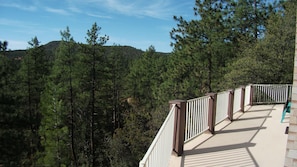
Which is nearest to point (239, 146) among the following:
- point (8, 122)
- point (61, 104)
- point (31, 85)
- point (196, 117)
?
point (196, 117)

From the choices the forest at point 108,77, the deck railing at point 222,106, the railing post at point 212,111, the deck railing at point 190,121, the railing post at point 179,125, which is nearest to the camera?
the deck railing at point 190,121

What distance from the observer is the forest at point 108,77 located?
1533 centimetres

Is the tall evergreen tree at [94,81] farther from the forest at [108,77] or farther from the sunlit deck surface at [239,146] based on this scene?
the sunlit deck surface at [239,146]

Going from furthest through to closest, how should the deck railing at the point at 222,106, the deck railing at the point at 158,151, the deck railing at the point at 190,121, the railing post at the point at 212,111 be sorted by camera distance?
the deck railing at the point at 222,106
the railing post at the point at 212,111
the deck railing at the point at 190,121
the deck railing at the point at 158,151

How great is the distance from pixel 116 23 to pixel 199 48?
709cm

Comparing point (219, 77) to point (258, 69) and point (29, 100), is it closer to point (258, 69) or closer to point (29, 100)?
point (258, 69)

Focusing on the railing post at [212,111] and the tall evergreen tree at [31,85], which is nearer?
the railing post at [212,111]

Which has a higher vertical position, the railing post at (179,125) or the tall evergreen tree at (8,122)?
the railing post at (179,125)

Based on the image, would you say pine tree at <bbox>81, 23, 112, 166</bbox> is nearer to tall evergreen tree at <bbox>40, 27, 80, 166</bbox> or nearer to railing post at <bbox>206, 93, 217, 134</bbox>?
tall evergreen tree at <bbox>40, 27, 80, 166</bbox>

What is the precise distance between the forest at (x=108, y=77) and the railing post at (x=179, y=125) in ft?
39.9

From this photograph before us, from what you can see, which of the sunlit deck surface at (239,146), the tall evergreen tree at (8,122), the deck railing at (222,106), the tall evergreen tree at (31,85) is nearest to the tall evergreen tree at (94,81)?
the tall evergreen tree at (31,85)

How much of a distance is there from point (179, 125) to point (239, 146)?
1380 millimetres

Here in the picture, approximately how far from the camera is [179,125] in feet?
12.8

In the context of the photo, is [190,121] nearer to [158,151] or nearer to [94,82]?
[158,151]
